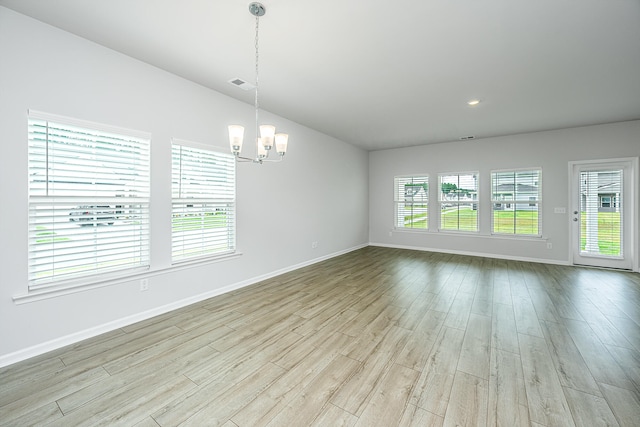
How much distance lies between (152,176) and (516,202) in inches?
278

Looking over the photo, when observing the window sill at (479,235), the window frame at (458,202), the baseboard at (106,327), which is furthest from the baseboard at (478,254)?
the baseboard at (106,327)

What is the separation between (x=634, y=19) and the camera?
215 cm

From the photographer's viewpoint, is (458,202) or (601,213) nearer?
(601,213)

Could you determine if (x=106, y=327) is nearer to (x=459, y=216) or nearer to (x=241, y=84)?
(x=241, y=84)

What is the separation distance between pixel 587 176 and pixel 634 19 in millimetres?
4282

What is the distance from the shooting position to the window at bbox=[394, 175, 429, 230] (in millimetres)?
6980

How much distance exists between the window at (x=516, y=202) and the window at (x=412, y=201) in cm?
154

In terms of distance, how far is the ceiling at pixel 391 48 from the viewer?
6.84 feet

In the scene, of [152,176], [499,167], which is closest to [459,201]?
[499,167]

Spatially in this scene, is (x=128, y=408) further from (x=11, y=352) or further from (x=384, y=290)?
(x=384, y=290)

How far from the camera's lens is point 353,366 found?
2.10 m

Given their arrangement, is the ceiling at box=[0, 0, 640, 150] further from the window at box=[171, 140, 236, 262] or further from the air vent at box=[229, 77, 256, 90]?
the window at box=[171, 140, 236, 262]

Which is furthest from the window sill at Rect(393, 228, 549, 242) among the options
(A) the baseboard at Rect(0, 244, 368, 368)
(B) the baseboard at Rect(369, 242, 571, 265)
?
(A) the baseboard at Rect(0, 244, 368, 368)

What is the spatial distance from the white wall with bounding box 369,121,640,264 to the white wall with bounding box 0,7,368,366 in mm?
3168
